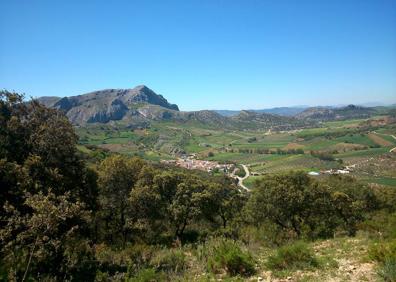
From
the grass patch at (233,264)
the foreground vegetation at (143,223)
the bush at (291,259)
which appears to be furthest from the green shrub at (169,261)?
the bush at (291,259)

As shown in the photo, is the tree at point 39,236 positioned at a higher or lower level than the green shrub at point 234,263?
higher

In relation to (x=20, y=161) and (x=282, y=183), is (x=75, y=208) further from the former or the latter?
(x=282, y=183)

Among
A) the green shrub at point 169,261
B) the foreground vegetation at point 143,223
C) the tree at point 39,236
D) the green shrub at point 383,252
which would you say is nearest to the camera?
the tree at point 39,236

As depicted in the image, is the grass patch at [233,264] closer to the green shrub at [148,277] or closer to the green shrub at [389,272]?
the green shrub at [148,277]

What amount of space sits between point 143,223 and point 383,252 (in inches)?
638

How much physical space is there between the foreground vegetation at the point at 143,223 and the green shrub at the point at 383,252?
6cm

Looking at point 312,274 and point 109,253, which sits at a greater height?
point 312,274

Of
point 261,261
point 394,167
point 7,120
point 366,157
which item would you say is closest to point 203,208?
point 261,261

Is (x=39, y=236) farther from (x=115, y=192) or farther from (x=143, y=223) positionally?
(x=115, y=192)

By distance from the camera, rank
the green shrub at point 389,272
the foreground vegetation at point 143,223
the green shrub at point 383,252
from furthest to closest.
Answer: the foreground vegetation at point 143,223, the green shrub at point 383,252, the green shrub at point 389,272

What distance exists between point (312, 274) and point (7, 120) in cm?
1577

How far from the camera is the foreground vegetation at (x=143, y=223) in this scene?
1102 cm

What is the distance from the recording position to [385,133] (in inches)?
7667

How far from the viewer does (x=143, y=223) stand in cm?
2322
